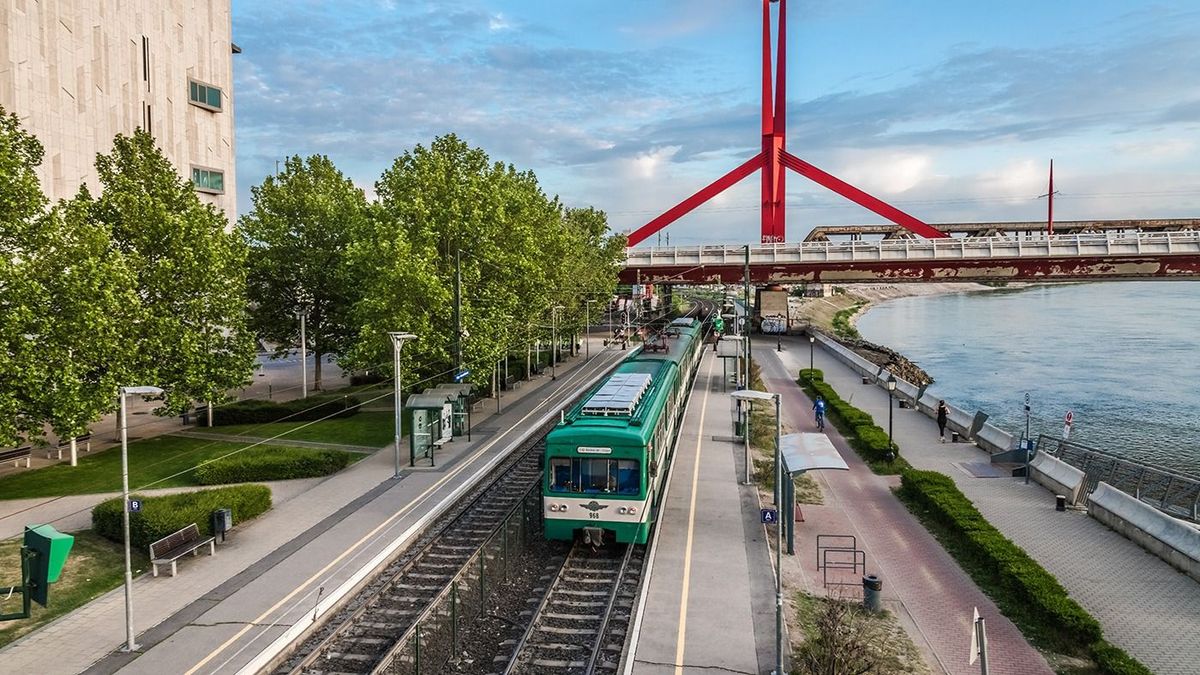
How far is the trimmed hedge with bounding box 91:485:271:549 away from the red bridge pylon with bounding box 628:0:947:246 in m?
67.7

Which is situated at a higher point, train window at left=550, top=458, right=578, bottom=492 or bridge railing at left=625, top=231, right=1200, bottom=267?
bridge railing at left=625, top=231, right=1200, bottom=267

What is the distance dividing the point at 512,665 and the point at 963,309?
165m

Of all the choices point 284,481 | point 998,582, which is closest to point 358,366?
point 284,481

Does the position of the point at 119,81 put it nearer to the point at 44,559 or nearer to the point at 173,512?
the point at 173,512

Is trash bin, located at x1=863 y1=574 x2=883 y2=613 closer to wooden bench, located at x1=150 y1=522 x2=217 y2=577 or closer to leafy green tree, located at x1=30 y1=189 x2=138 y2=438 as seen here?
wooden bench, located at x1=150 y1=522 x2=217 y2=577

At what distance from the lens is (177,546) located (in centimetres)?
1998

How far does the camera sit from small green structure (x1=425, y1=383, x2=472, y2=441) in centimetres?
3381

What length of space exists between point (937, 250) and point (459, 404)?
51475 millimetres

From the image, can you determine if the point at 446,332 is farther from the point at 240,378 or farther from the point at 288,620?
the point at 288,620

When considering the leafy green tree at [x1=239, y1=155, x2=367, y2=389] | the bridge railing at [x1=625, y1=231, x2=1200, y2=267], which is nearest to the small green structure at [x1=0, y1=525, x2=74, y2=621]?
the leafy green tree at [x1=239, y1=155, x2=367, y2=389]

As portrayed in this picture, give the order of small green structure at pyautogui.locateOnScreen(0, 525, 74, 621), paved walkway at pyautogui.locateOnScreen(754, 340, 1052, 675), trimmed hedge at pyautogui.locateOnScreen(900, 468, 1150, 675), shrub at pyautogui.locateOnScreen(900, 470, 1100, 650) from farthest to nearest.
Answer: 1. shrub at pyautogui.locateOnScreen(900, 470, 1100, 650)
2. paved walkway at pyautogui.locateOnScreen(754, 340, 1052, 675)
3. trimmed hedge at pyautogui.locateOnScreen(900, 468, 1150, 675)
4. small green structure at pyautogui.locateOnScreen(0, 525, 74, 621)

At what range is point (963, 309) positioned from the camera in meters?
161

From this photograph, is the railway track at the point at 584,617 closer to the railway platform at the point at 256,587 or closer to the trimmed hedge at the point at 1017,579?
the railway platform at the point at 256,587

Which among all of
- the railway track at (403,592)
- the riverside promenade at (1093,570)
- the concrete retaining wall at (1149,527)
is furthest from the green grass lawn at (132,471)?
the concrete retaining wall at (1149,527)
